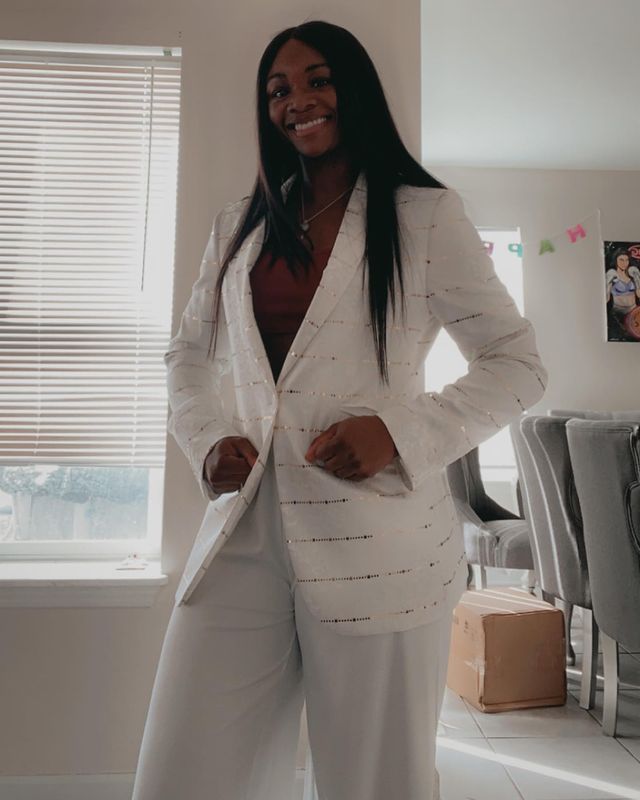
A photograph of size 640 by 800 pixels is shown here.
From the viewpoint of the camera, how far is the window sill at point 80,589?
62.2 inches

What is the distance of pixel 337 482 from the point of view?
84 cm

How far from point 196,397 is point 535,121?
12.8ft

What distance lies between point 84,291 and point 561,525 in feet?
5.85

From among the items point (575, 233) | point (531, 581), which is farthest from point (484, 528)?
point (575, 233)

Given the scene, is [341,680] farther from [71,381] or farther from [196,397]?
[71,381]

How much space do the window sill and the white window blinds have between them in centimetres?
28

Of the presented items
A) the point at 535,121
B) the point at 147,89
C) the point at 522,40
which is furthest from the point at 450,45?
the point at 147,89

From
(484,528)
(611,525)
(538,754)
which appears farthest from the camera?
(484,528)

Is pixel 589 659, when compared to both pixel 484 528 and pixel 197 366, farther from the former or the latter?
pixel 197 366

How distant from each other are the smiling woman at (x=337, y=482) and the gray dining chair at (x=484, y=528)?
188cm

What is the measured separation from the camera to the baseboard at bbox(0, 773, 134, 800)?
156 centimetres

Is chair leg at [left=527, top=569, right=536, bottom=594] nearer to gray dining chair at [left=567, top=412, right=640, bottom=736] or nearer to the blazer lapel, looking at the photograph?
gray dining chair at [left=567, top=412, right=640, bottom=736]

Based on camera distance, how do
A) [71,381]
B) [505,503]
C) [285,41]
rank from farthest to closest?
1. [505,503]
2. [71,381]
3. [285,41]

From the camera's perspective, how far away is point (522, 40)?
3260 mm
